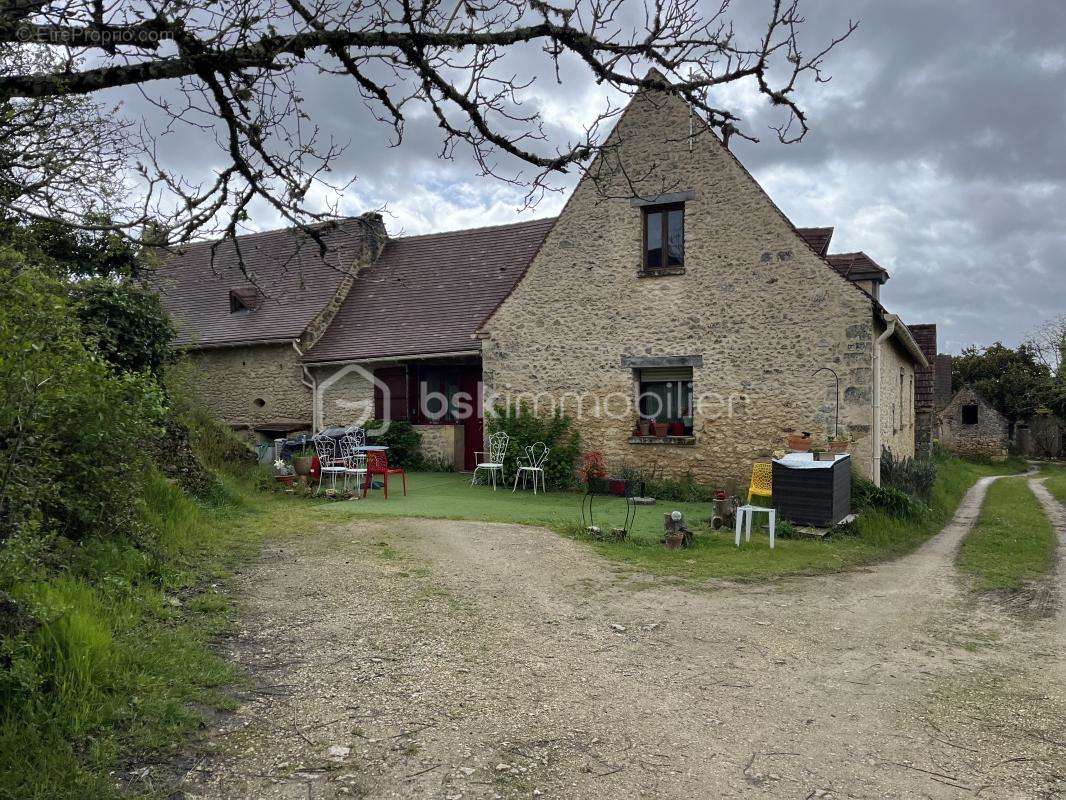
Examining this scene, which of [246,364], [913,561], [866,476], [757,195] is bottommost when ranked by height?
[913,561]

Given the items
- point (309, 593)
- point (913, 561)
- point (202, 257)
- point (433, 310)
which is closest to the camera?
point (309, 593)

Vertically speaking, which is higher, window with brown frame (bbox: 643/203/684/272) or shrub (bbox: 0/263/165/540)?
window with brown frame (bbox: 643/203/684/272)

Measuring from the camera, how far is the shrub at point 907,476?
37.3ft

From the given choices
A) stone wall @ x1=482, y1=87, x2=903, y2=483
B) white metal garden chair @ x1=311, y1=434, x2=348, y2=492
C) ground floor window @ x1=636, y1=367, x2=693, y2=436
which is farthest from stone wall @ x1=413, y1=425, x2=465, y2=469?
ground floor window @ x1=636, y1=367, x2=693, y2=436

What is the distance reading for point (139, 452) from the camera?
19.5 ft

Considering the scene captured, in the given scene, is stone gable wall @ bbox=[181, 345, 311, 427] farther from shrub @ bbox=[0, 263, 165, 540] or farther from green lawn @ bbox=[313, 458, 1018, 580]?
shrub @ bbox=[0, 263, 165, 540]

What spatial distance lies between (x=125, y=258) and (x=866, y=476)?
12979 mm

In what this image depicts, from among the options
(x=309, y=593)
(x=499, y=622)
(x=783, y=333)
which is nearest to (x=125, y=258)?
(x=309, y=593)

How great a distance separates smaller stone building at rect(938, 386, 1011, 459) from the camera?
3278 centimetres

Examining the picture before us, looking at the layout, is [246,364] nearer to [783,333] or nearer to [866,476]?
[783,333]

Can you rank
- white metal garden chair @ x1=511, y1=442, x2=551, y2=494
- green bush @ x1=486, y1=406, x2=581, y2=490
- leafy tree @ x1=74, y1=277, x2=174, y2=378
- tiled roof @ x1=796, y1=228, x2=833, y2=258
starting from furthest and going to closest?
green bush @ x1=486, y1=406, x2=581, y2=490 → white metal garden chair @ x1=511, y1=442, x2=551, y2=494 → tiled roof @ x1=796, y1=228, x2=833, y2=258 → leafy tree @ x1=74, y1=277, x2=174, y2=378

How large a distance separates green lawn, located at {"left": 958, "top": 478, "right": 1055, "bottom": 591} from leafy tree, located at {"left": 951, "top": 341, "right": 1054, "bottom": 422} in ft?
88.0

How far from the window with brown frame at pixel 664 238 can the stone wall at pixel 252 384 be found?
9051 millimetres

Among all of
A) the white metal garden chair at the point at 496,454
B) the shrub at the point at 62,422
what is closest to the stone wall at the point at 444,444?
the white metal garden chair at the point at 496,454
